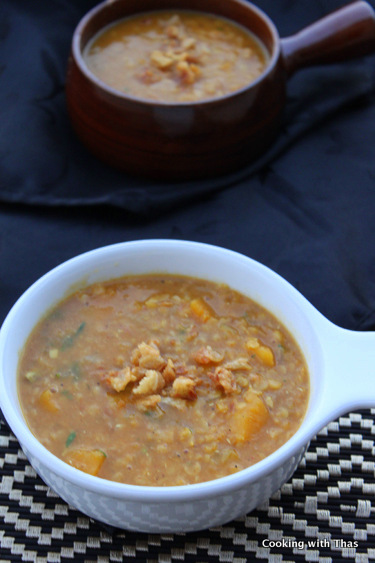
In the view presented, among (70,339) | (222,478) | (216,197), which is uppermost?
(222,478)

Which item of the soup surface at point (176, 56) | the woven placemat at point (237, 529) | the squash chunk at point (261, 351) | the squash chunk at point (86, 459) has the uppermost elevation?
the soup surface at point (176, 56)

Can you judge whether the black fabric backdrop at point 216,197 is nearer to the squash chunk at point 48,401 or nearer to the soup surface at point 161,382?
the soup surface at point 161,382

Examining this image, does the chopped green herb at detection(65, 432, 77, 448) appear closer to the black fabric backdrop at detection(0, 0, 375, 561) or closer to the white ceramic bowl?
the white ceramic bowl

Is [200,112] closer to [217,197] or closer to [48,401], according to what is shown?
[217,197]

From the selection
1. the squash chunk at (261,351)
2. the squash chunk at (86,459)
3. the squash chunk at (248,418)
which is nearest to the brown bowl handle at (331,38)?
the squash chunk at (261,351)

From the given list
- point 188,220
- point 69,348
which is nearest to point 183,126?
point 188,220

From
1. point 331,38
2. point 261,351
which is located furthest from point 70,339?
point 331,38
